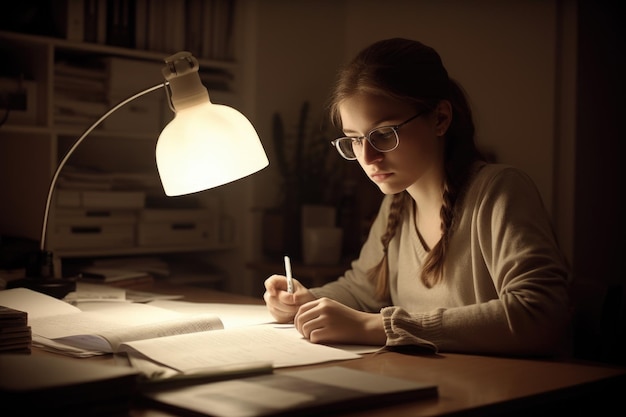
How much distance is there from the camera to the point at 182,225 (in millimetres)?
3092

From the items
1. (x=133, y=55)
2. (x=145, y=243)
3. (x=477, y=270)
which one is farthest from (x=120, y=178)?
(x=477, y=270)

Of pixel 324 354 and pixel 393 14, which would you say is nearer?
pixel 324 354

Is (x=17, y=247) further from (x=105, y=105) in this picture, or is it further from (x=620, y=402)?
(x=620, y=402)

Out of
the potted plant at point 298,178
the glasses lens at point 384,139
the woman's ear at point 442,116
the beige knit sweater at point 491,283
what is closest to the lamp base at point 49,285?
the beige knit sweater at point 491,283

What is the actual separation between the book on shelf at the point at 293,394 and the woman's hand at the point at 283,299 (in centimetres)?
48

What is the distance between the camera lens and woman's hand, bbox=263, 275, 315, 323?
5.19ft

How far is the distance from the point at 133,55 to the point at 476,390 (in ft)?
7.34

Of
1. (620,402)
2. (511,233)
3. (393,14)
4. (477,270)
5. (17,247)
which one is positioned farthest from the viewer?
(393,14)

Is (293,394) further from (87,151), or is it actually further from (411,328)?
(87,151)

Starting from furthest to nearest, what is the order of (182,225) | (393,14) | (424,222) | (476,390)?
(393,14)
(182,225)
(424,222)
(476,390)

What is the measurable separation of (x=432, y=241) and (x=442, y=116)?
291mm

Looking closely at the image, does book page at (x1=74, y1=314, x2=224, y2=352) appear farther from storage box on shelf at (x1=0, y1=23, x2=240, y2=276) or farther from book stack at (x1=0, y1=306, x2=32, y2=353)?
storage box on shelf at (x1=0, y1=23, x2=240, y2=276)

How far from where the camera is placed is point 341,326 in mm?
1362

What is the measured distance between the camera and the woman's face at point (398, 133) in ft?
5.03
